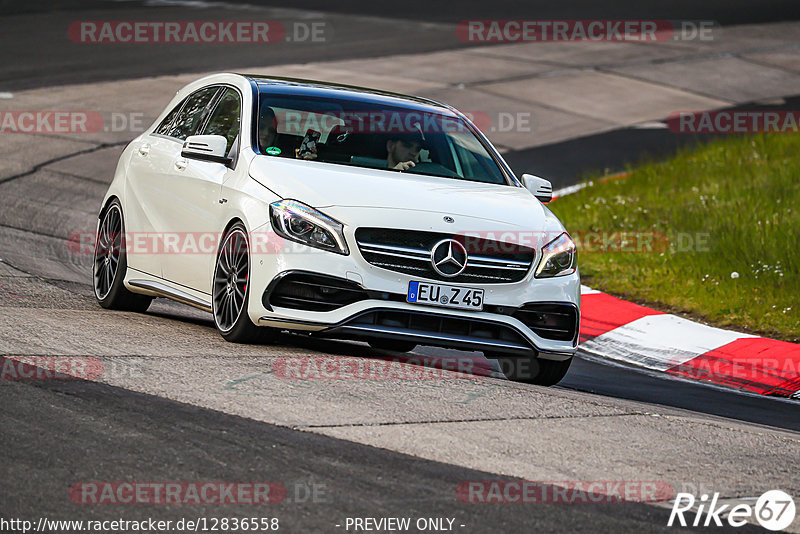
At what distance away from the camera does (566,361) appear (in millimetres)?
8102

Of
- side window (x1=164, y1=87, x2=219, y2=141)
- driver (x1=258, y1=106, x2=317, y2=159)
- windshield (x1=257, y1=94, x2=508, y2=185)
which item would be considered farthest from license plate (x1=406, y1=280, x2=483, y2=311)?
side window (x1=164, y1=87, x2=219, y2=141)

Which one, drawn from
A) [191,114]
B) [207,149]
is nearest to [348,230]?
[207,149]

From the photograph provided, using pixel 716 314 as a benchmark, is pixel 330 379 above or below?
above

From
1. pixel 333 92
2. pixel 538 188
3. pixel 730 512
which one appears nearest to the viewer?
pixel 730 512

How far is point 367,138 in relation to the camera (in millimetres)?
8508

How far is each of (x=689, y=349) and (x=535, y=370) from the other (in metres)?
2.24

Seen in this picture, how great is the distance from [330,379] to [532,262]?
156cm

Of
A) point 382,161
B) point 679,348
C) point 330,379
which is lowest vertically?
point 679,348

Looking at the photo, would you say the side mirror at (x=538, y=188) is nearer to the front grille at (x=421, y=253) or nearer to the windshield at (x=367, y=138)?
the windshield at (x=367, y=138)

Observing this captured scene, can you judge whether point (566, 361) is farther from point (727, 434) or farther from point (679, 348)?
point (679, 348)

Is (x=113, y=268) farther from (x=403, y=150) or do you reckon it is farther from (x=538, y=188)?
(x=538, y=188)

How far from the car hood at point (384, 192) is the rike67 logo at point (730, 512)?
8.96ft

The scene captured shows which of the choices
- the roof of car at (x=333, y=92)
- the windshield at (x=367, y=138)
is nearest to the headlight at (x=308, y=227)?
the windshield at (x=367, y=138)

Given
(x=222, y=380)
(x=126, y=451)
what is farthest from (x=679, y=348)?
(x=126, y=451)
